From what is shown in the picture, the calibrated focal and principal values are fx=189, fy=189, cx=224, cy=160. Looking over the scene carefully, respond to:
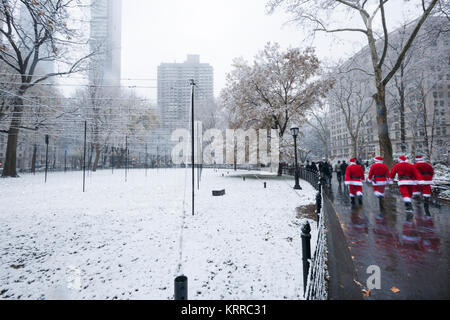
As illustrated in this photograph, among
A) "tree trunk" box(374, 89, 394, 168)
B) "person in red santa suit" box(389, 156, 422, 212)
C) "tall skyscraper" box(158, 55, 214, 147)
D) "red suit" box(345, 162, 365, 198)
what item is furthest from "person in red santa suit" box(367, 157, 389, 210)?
"tall skyscraper" box(158, 55, 214, 147)

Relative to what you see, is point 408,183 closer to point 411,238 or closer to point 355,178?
point 355,178

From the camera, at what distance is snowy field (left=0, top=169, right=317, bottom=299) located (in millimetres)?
3518

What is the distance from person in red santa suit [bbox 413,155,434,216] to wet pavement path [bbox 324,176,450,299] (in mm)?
550

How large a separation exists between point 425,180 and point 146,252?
388 inches

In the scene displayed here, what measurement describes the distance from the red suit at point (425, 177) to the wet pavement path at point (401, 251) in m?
0.84

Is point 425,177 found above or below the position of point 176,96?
below

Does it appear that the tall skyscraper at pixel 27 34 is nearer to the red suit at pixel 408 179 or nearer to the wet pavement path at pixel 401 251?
the wet pavement path at pixel 401 251

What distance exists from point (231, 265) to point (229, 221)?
2.73m

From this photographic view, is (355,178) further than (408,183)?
Yes

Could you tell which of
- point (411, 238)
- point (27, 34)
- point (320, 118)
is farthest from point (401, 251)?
point (320, 118)

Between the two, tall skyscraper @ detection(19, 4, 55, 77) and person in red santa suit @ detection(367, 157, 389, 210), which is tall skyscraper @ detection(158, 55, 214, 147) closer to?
tall skyscraper @ detection(19, 4, 55, 77)

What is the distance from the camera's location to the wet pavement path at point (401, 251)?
9.70ft

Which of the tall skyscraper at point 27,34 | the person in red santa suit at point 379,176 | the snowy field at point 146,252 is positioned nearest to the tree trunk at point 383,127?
the person in red santa suit at point 379,176

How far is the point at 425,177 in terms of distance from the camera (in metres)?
Answer: 7.14
